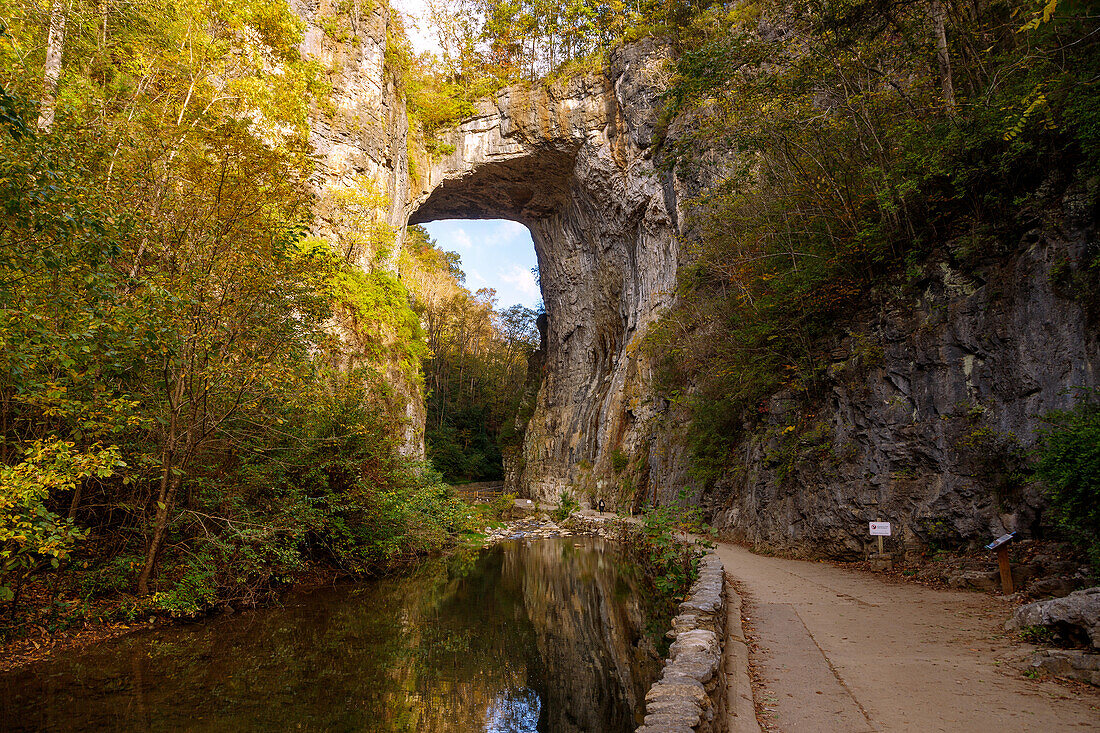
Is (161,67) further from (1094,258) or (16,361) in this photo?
(1094,258)

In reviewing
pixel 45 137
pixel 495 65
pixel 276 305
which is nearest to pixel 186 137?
pixel 276 305

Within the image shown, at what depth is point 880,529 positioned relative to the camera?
25.6 feet

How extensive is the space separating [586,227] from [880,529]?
24012 millimetres

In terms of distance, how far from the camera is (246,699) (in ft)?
16.2

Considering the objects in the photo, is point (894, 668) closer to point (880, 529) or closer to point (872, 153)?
point (880, 529)

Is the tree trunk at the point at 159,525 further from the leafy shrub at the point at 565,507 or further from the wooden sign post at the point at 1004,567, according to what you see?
the leafy shrub at the point at 565,507

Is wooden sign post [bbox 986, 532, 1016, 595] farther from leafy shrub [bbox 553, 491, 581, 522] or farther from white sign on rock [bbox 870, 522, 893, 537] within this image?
leafy shrub [bbox 553, 491, 581, 522]

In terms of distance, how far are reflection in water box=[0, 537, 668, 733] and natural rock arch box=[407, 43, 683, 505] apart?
11.8 m

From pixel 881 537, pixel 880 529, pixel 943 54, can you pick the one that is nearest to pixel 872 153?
pixel 943 54

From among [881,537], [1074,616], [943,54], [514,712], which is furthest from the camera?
[943,54]

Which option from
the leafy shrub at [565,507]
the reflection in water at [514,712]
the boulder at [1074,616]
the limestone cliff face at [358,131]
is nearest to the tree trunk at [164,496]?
the reflection in water at [514,712]

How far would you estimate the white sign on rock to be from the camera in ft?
25.3

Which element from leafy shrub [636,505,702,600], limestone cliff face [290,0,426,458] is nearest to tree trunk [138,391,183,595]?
leafy shrub [636,505,702,600]

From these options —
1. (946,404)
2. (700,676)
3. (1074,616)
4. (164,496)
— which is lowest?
(700,676)
